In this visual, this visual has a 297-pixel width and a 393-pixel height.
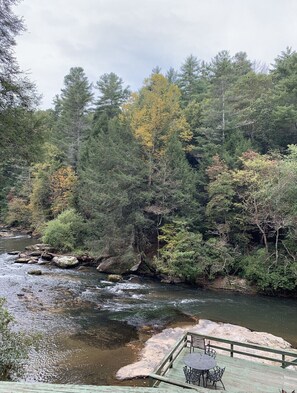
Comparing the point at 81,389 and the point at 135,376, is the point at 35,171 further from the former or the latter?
the point at 81,389

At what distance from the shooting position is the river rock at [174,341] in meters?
10.1

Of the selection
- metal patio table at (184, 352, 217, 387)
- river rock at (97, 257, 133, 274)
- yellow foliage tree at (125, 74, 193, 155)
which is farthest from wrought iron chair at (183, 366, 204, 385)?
yellow foliage tree at (125, 74, 193, 155)

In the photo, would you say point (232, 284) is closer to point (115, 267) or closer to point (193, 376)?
point (115, 267)

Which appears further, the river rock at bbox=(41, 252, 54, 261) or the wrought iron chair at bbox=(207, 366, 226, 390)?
the river rock at bbox=(41, 252, 54, 261)

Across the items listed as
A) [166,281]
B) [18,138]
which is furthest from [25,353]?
[166,281]

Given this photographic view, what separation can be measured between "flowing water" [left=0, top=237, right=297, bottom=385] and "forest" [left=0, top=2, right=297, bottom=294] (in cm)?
293

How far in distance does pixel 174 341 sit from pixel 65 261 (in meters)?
14.6

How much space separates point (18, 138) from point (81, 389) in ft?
33.4

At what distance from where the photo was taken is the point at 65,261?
24.8 m

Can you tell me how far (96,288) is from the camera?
778 inches

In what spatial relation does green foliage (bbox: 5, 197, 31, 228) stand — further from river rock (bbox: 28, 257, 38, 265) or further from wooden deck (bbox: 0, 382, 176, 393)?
wooden deck (bbox: 0, 382, 176, 393)

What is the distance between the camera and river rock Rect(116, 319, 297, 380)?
33.2 ft

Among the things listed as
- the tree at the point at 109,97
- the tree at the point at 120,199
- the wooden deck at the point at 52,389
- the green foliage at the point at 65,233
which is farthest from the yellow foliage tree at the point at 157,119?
the wooden deck at the point at 52,389

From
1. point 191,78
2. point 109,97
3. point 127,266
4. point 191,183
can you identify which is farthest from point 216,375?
point 191,78
